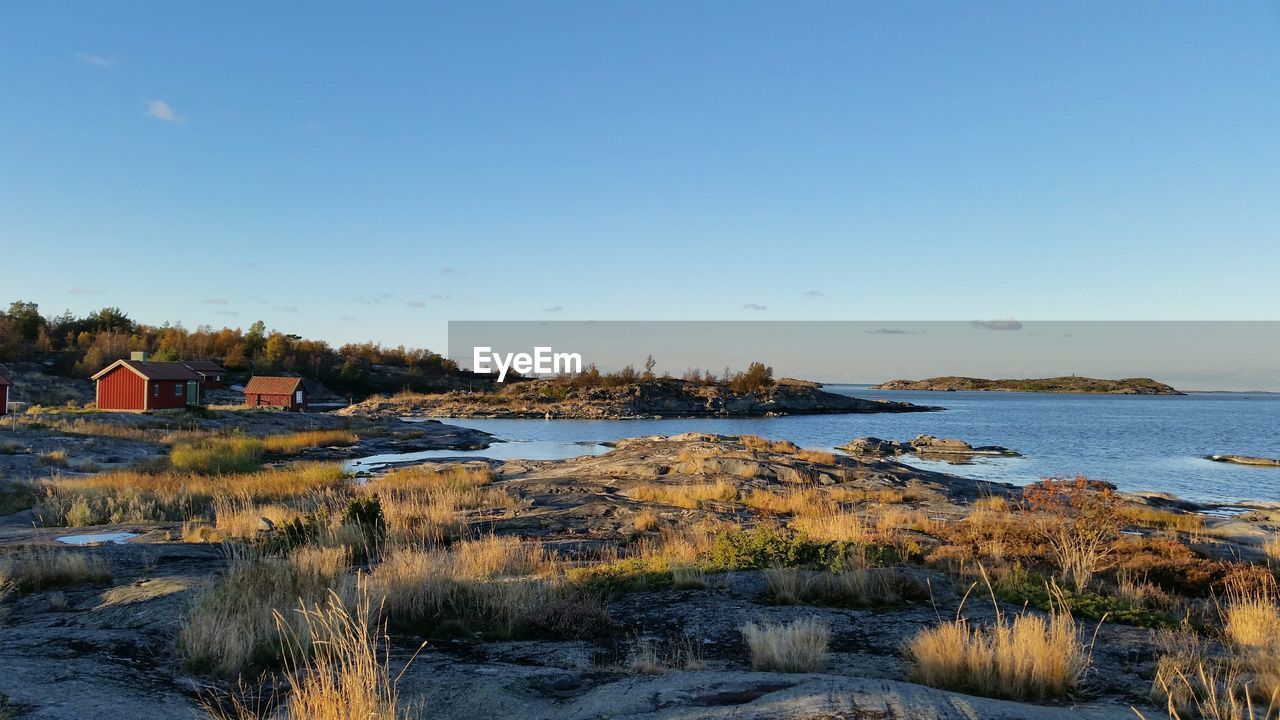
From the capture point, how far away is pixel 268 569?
24.6ft

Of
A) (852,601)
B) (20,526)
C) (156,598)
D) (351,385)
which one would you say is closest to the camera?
(156,598)

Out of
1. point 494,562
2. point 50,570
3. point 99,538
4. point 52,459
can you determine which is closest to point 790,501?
point 494,562

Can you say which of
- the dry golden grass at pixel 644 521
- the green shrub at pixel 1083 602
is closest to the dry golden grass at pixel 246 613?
the green shrub at pixel 1083 602

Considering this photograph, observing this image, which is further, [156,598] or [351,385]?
[351,385]

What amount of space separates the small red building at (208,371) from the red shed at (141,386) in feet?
38.7

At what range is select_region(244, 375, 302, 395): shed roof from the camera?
60.4m

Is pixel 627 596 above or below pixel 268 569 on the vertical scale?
below

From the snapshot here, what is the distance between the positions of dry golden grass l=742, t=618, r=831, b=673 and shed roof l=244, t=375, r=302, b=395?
2426 inches

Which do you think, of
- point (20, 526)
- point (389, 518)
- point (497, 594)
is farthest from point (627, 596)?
point (20, 526)

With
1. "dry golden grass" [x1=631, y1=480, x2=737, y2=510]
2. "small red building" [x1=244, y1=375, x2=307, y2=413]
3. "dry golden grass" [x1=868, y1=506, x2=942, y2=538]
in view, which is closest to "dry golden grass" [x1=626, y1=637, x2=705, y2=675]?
"dry golden grass" [x1=868, y1=506, x2=942, y2=538]

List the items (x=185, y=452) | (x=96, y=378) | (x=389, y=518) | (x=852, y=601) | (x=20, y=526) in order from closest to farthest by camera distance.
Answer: (x=852, y=601)
(x=389, y=518)
(x=20, y=526)
(x=185, y=452)
(x=96, y=378)

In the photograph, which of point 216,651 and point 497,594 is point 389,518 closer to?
point 497,594

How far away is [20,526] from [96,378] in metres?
41.9

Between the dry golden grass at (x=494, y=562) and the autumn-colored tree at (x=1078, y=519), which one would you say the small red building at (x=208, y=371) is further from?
the autumn-colored tree at (x=1078, y=519)
